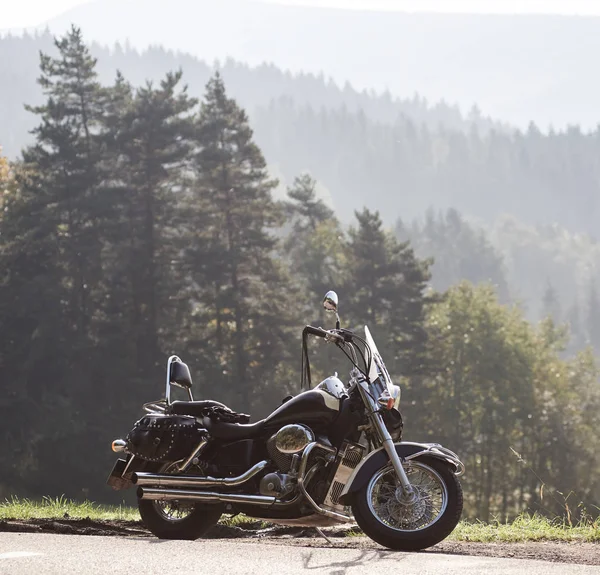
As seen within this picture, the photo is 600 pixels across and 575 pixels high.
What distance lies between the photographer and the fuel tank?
8.42m

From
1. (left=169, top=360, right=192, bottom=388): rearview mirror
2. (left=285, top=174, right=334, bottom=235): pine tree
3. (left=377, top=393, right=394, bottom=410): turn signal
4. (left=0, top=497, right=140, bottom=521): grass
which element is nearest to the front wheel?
(left=377, top=393, right=394, bottom=410): turn signal

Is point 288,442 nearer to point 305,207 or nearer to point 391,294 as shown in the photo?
point 391,294

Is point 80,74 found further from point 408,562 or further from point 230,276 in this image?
point 408,562

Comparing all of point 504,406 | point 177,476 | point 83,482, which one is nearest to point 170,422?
point 177,476

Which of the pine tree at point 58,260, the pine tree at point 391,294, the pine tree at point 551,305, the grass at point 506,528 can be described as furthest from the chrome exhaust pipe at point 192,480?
the pine tree at point 551,305

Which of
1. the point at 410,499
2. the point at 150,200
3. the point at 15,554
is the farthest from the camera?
the point at 150,200

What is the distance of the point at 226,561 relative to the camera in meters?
7.03

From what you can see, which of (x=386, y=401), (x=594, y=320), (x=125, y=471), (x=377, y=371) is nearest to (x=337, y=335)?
(x=377, y=371)

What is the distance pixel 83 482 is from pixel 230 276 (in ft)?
46.4

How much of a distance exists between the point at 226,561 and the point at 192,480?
1.87m

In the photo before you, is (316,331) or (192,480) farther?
(192,480)

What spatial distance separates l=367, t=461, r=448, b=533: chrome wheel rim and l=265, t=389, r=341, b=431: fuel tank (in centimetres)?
59

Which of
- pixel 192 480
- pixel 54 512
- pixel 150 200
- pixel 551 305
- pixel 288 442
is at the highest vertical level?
→ pixel 551 305

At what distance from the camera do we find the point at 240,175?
57562 millimetres
